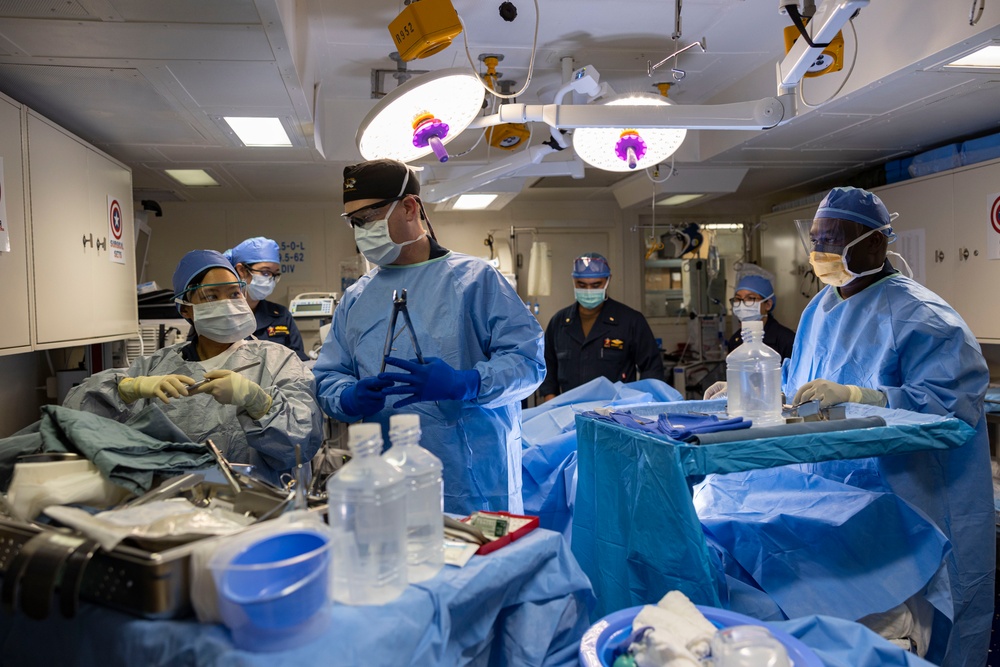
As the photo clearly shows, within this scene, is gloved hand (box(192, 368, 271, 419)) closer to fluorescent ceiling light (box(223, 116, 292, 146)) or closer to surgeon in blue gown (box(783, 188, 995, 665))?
surgeon in blue gown (box(783, 188, 995, 665))

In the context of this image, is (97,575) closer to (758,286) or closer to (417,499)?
(417,499)

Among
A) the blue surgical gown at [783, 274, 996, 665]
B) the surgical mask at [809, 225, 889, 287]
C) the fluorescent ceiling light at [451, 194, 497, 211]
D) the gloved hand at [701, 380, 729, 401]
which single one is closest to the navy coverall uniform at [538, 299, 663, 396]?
the fluorescent ceiling light at [451, 194, 497, 211]

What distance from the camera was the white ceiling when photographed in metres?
2.23

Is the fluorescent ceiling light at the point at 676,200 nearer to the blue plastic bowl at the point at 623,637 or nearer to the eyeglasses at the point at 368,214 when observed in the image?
the eyeglasses at the point at 368,214

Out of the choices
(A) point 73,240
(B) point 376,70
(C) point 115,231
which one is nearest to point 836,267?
(B) point 376,70

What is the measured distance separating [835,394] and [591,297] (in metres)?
2.43

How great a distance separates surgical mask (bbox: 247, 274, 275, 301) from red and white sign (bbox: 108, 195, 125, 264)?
0.86 metres

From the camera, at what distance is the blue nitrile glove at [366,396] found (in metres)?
1.78

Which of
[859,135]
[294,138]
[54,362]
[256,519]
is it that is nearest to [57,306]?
[54,362]

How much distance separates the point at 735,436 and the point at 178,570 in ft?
3.69

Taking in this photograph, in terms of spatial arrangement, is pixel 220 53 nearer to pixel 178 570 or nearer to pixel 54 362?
pixel 178 570

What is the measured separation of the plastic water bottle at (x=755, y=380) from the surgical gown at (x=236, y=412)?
1167 millimetres

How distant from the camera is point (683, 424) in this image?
1.61 m

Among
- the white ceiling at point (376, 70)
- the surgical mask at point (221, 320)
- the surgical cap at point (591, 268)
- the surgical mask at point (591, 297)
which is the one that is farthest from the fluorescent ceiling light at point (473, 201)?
the surgical mask at point (221, 320)
